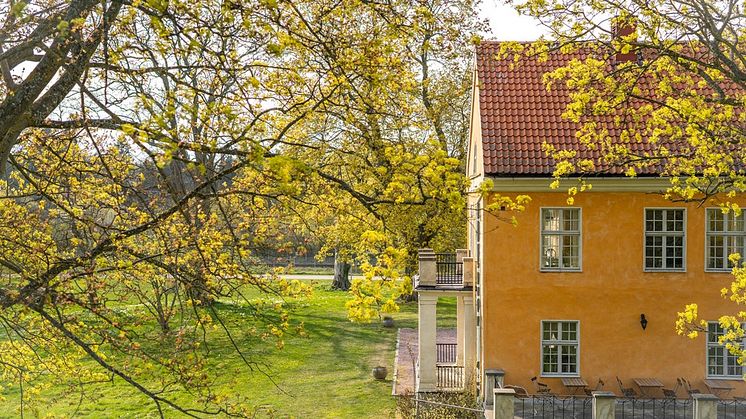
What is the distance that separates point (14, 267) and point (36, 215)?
2839mm

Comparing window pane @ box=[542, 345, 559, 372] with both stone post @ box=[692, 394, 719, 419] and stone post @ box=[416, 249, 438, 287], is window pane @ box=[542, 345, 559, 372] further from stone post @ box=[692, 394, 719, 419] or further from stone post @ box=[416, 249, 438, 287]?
stone post @ box=[692, 394, 719, 419]

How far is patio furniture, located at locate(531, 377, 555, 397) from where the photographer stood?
17.8 metres

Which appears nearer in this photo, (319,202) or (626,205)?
(319,202)

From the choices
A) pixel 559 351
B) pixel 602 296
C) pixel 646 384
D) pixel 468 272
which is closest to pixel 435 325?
pixel 468 272

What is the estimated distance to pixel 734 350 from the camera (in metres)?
11.3

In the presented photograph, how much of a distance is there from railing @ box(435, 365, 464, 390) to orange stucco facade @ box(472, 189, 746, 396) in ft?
8.96

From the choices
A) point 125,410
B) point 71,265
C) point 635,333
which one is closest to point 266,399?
point 125,410

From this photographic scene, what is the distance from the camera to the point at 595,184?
59.0 feet

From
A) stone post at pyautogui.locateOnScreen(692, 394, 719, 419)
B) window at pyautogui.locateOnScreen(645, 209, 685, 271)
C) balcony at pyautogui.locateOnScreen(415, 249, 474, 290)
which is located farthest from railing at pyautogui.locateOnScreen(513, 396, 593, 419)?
balcony at pyautogui.locateOnScreen(415, 249, 474, 290)

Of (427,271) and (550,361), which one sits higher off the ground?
(427,271)

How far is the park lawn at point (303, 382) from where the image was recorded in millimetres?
19734

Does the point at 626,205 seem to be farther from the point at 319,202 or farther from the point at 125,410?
the point at 125,410

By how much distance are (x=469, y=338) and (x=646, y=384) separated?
5.20 meters

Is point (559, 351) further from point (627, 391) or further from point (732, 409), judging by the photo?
point (732, 409)
